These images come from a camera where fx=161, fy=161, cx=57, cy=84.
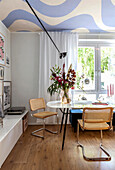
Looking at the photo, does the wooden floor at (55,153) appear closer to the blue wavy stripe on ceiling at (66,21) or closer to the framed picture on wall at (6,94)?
the framed picture on wall at (6,94)

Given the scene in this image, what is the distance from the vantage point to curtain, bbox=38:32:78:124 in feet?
13.6

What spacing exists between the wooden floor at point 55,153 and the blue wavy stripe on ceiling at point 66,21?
245 cm

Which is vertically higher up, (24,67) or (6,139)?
(24,67)

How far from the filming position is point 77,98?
4.47 metres

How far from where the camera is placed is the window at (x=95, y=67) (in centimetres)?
448

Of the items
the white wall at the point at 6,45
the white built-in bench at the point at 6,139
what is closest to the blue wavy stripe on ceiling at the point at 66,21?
the white wall at the point at 6,45

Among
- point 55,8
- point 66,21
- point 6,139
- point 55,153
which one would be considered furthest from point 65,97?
point 66,21

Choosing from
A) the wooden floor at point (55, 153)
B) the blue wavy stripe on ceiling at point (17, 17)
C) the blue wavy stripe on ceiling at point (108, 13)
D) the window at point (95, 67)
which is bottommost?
the wooden floor at point (55, 153)

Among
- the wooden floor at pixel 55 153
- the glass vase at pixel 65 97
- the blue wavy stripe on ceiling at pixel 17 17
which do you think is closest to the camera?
the wooden floor at pixel 55 153

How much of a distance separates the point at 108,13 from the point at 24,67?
236 centimetres

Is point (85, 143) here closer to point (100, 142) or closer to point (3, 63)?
point (100, 142)

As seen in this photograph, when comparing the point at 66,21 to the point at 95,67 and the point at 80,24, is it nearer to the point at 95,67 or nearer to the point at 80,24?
the point at 80,24

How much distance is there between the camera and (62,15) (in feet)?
10.7

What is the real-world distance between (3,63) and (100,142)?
2.55 metres
